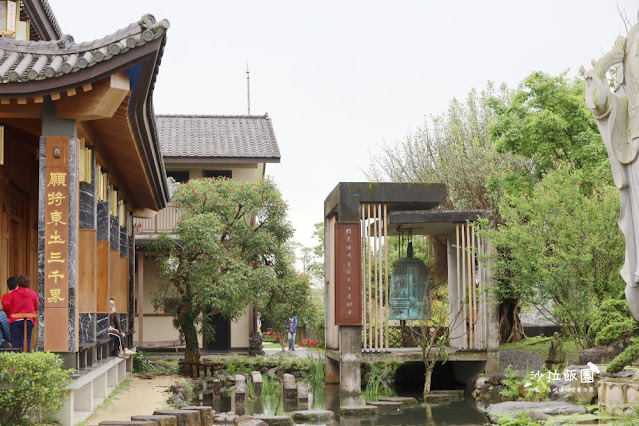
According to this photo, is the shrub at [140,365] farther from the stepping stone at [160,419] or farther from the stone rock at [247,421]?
the stepping stone at [160,419]

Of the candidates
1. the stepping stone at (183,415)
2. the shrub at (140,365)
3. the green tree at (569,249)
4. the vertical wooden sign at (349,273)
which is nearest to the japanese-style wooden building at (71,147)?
the stepping stone at (183,415)

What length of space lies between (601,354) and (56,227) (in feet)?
29.2

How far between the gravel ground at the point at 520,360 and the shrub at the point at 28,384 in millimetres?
10762

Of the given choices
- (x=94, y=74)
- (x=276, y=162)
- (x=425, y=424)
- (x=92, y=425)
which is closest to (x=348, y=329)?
(x=425, y=424)

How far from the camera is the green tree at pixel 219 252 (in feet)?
65.0

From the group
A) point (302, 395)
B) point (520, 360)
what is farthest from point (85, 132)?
point (520, 360)

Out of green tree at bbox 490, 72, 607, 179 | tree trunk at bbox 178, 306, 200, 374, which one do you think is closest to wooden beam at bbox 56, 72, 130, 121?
tree trunk at bbox 178, 306, 200, 374

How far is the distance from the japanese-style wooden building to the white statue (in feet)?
15.6

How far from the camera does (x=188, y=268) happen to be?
19953 mm

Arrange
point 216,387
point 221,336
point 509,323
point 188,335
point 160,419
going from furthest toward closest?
point 221,336 → point 509,323 → point 188,335 → point 216,387 → point 160,419

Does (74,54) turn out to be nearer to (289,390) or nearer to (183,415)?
(183,415)

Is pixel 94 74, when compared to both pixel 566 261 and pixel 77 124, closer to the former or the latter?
pixel 77 124

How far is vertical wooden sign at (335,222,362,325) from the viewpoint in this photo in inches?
690

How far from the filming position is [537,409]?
429 inches
